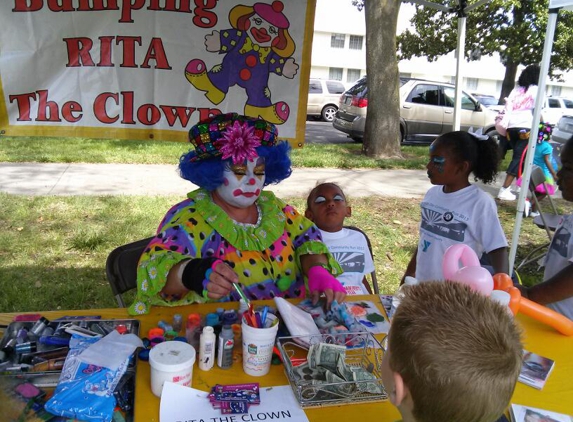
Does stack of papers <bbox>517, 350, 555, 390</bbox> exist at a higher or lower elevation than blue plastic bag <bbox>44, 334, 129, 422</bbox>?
lower

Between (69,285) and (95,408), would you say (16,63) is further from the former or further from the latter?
(95,408)

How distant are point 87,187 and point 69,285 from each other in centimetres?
270

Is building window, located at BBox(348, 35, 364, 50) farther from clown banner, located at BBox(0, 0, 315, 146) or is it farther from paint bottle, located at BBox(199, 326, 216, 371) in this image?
paint bottle, located at BBox(199, 326, 216, 371)

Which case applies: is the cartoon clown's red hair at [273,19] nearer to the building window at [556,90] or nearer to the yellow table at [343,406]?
the yellow table at [343,406]

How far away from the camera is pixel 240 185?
2.15m

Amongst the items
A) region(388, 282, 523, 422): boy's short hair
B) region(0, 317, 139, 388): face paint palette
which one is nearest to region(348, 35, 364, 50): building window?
region(0, 317, 139, 388): face paint palette

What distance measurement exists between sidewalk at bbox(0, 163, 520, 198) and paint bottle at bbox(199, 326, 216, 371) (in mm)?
4573

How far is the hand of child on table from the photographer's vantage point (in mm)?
1942

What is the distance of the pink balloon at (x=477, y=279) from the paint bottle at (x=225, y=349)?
2.38 feet

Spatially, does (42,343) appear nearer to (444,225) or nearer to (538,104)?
(444,225)

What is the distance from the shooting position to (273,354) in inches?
62.5

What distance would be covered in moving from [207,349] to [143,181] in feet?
18.2

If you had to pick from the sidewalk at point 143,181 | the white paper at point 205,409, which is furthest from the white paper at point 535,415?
the sidewalk at point 143,181

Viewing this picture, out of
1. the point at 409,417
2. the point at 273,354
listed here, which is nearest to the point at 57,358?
the point at 273,354
